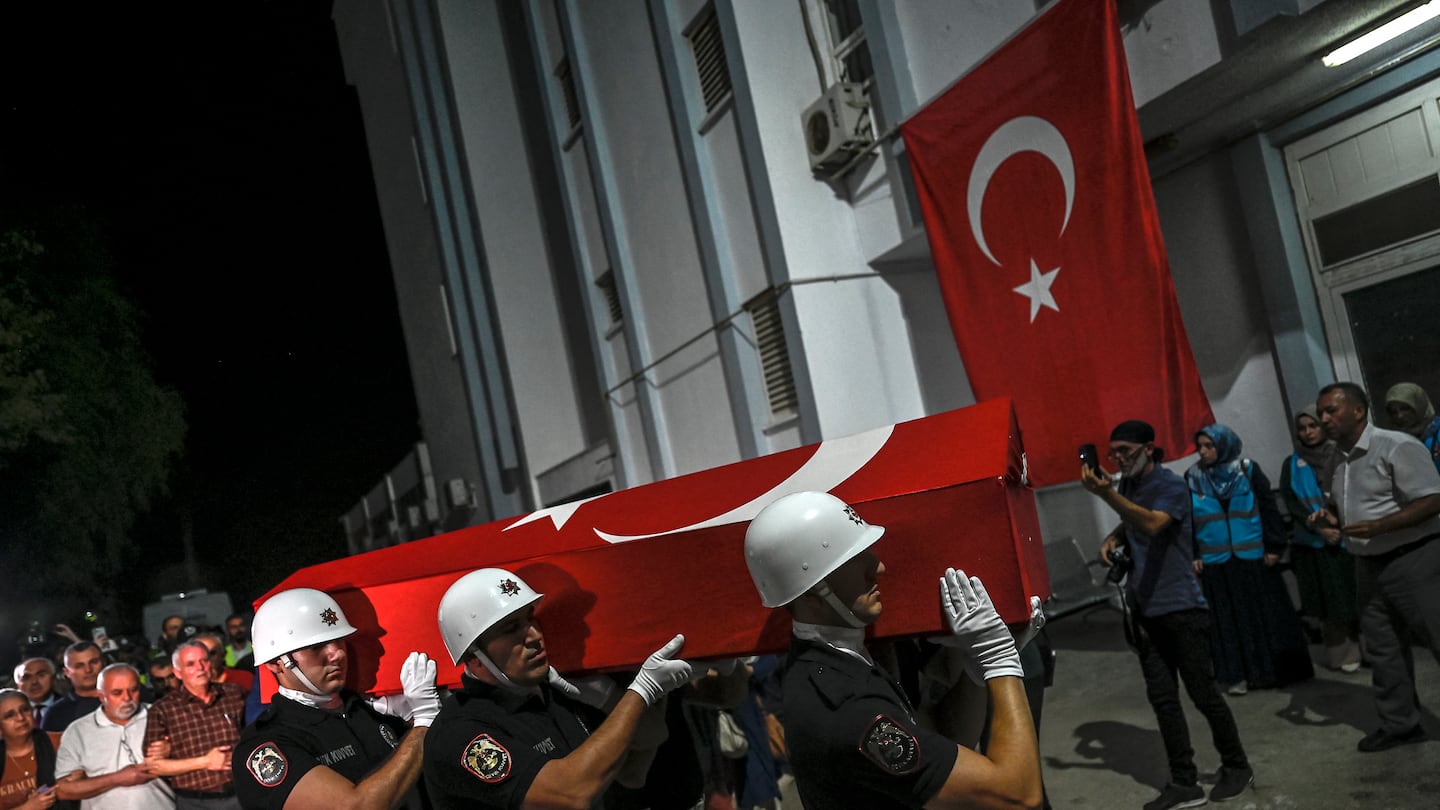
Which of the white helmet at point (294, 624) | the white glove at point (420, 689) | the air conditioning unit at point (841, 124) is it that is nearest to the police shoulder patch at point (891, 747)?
the white glove at point (420, 689)

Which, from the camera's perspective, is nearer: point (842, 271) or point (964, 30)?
point (964, 30)

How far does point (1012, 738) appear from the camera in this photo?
6.46 feet

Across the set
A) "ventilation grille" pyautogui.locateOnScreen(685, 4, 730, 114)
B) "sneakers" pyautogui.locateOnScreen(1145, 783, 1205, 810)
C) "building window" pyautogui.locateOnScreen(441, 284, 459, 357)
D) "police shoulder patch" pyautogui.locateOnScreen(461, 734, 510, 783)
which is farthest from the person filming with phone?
"building window" pyautogui.locateOnScreen(441, 284, 459, 357)

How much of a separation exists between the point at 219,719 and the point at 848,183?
609cm

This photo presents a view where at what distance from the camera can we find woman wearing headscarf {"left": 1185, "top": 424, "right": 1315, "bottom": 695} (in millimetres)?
5535

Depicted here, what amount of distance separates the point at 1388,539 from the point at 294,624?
428 centimetres

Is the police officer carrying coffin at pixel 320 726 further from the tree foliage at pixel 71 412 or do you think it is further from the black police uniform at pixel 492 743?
the tree foliage at pixel 71 412

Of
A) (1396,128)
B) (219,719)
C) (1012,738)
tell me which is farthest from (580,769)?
(1396,128)

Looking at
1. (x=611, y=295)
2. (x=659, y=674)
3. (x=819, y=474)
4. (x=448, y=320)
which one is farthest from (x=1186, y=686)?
(x=448, y=320)

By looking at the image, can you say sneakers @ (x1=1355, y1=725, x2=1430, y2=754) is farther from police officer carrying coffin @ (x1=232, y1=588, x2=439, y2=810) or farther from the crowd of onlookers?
police officer carrying coffin @ (x1=232, y1=588, x2=439, y2=810)

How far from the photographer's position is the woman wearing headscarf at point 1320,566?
5492 millimetres

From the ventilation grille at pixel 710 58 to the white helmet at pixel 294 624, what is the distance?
686 cm

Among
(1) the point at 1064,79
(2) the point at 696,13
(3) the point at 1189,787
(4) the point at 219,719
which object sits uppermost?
A: (2) the point at 696,13

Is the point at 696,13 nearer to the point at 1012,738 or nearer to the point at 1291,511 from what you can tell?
the point at 1291,511
